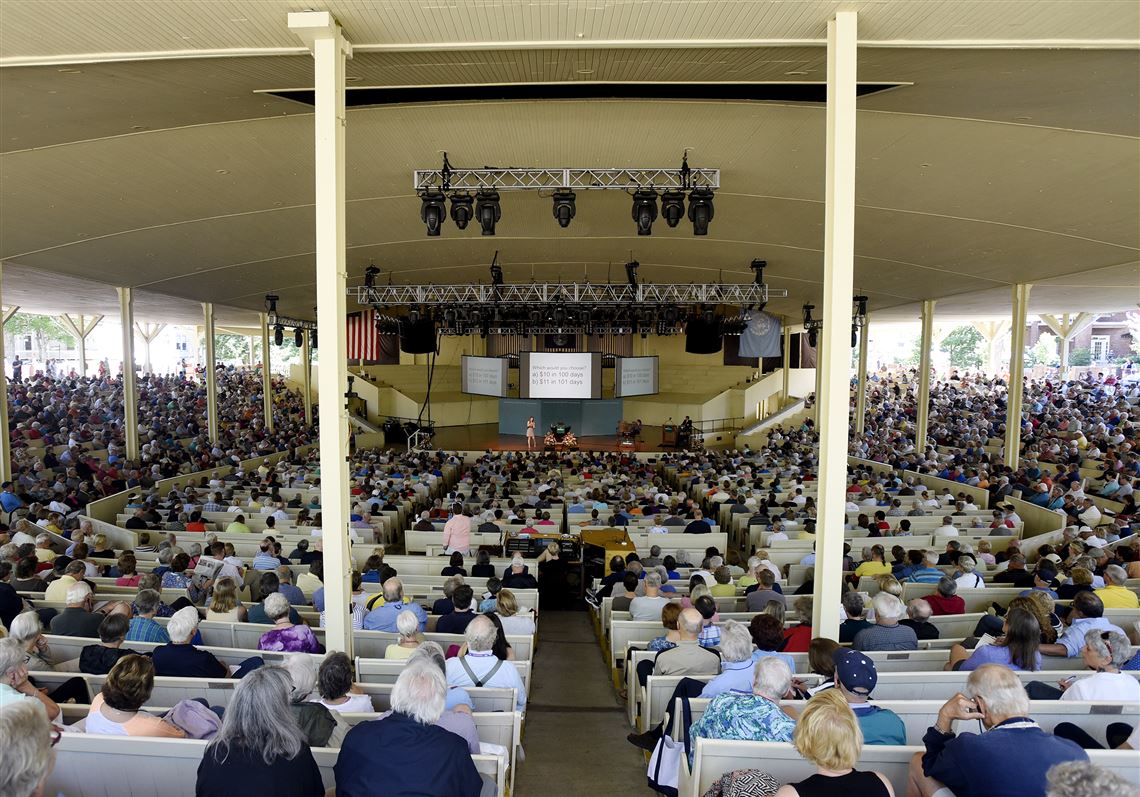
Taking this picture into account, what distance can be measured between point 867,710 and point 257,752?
3.00m

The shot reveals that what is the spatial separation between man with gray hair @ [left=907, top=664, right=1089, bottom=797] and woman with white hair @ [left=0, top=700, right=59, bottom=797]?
11.5ft

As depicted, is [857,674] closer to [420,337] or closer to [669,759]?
[669,759]

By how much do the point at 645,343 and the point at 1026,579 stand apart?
90.7ft

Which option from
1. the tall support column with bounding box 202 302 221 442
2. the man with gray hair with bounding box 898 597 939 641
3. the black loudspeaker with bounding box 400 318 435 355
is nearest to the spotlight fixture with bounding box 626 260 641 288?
the black loudspeaker with bounding box 400 318 435 355

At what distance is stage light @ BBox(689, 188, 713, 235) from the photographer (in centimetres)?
898

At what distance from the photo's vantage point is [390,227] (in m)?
13.5

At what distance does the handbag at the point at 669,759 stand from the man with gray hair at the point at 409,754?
1.34 meters

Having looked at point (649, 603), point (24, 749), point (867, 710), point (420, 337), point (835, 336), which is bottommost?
point (649, 603)

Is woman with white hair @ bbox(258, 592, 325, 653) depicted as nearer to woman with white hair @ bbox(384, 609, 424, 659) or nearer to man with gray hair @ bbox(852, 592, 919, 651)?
woman with white hair @ bbox(384, 609, 424, 659)

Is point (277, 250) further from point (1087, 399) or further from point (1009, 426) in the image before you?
point (1087, 399)

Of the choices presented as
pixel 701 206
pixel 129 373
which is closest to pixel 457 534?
pixel 701 206

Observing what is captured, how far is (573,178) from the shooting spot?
10203mm

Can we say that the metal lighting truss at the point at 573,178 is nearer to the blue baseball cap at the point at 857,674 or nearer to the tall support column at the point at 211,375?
the blue baseball cap at the point at 857,674

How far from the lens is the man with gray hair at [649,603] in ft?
20.5
